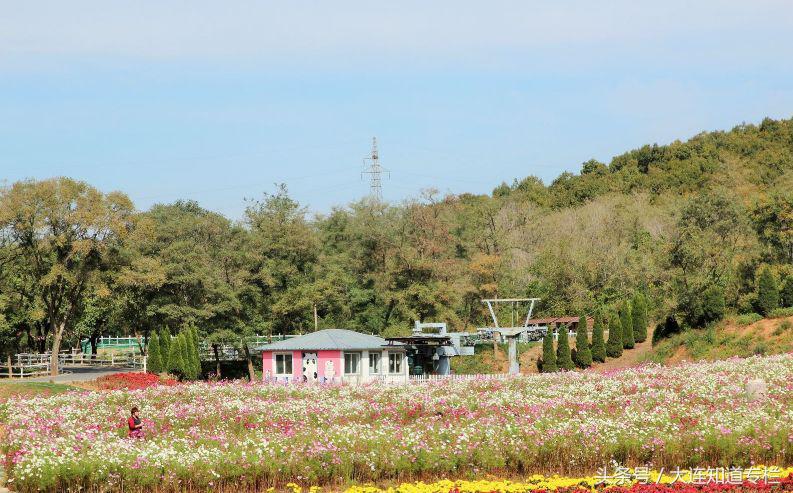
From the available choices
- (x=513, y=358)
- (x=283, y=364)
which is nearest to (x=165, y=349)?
(x=283, y=364)

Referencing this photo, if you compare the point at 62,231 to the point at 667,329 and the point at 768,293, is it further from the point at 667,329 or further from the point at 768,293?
the point at 768,293

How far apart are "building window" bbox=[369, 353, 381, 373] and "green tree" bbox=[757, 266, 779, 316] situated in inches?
744

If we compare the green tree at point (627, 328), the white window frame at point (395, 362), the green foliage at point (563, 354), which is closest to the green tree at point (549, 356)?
the green foliage at point (563, 354)

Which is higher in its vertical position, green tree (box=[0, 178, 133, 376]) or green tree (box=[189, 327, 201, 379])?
green tree (box=[0, 178, 133, 376])

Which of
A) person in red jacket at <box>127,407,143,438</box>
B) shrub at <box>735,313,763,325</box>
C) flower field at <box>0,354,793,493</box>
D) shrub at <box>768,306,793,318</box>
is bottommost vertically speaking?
flower field at <box>0,354,793,493</box>

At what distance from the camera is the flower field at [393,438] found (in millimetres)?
20047

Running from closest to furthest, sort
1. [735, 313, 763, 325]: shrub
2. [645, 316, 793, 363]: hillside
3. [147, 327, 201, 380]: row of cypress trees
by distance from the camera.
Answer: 1. [645, 316, 793, 363]: hillside
2. [735, 313, 763, 325]: shrub
3. [147, 327, 201, 380]: row of cypress trees

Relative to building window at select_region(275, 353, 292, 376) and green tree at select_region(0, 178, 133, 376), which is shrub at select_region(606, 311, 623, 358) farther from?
green tree at select_region(0, 178, 133, 376)

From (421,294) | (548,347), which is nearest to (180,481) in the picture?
(548,347)

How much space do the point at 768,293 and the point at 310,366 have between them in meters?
22.5

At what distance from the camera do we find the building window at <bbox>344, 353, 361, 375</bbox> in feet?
165

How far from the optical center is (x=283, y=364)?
50.7 metres

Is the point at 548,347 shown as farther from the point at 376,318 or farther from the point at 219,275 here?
the point at 219,275

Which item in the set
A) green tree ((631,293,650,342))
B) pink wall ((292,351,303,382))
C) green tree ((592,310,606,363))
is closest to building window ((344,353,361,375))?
pink wall ((292,351,303,382))
